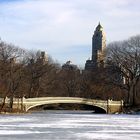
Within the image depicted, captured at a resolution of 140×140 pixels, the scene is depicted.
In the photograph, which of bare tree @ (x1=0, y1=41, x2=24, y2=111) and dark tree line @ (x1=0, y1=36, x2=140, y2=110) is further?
dark tree line @ (x1=0, y1=36, x2=140, y2=110)

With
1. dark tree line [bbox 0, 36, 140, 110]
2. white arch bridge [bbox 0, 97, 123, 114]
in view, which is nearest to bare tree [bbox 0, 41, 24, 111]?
dark tree line [bbox 0, 36, 140, 110]

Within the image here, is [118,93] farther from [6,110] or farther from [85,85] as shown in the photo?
[6,110]

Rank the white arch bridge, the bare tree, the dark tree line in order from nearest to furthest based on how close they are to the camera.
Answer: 1. the white arch bridge
2. the bare tree
3. the dark tree line

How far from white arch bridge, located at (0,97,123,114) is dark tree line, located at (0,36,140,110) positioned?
1.48 m

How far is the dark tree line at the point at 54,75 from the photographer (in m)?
98.4

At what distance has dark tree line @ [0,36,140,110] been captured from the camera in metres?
98.4

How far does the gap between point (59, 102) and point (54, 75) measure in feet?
118

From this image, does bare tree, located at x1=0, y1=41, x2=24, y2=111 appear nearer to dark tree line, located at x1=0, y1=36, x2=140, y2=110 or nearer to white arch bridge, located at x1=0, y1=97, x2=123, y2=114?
dark tree line, located at x1=0, y1=36, x2=140, y2=110

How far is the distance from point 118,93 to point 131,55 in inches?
715

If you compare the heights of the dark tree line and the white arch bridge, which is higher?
the dark tree line

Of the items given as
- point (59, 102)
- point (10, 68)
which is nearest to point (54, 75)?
point (10, 68)

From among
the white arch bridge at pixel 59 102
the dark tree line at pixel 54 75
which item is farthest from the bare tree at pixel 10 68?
the white arch bridge at pixel 59 102

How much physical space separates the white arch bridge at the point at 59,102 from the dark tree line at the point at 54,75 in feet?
4.86

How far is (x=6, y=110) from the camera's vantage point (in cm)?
8456
